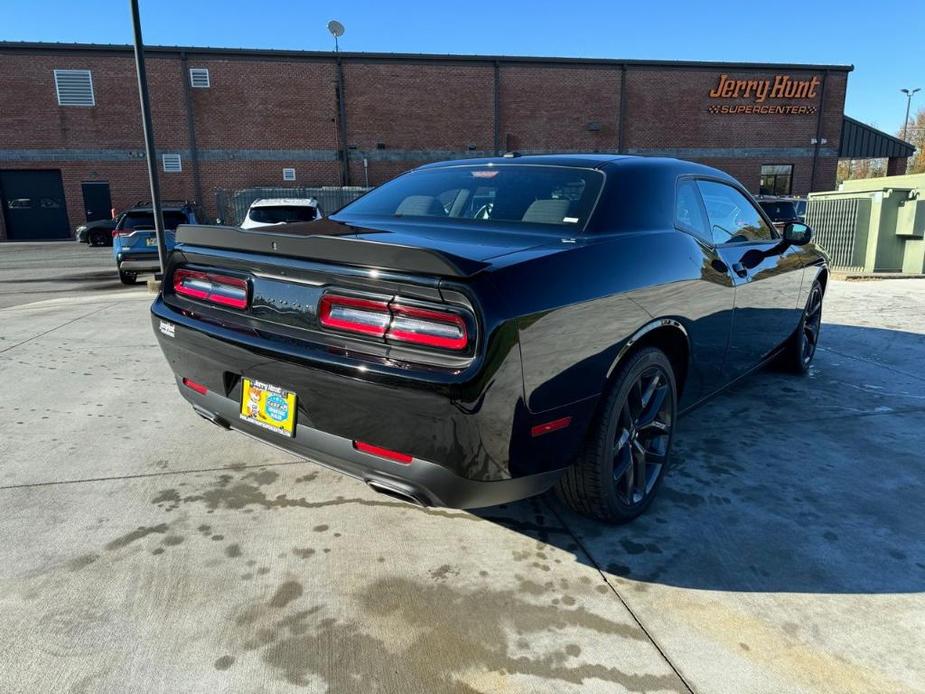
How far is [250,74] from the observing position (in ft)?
84.9

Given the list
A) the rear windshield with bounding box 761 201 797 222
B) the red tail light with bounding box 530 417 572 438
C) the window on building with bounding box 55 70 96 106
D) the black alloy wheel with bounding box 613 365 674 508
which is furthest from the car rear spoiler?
the window on building with bounding box 55 70 96 106

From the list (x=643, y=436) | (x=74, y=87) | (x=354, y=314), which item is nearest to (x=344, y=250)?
(x=354, y=314)

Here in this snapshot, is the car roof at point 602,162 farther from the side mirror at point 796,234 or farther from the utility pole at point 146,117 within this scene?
the utility pole at point 146,117

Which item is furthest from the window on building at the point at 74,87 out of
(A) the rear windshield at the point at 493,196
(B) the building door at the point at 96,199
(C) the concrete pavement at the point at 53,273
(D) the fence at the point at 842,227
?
(A) the rear windshield at the point at 493,196

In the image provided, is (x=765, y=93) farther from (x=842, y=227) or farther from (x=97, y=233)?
(x=97, y=233)

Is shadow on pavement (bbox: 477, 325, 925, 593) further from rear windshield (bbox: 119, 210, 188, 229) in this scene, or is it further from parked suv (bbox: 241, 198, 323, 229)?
rear windshield (bbox: 119, 210, 188, 229)

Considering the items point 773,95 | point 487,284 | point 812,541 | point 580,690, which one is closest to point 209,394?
point 487,284

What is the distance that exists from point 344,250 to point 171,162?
2761cm

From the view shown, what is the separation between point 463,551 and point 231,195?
26910mm

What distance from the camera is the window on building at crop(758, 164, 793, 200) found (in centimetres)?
3098

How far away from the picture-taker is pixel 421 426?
1918 mm

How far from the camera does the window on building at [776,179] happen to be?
31.0 meters

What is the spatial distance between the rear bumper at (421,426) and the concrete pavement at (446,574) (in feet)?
1.43

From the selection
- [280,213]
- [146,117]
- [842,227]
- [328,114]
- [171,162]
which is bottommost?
[842,227]
